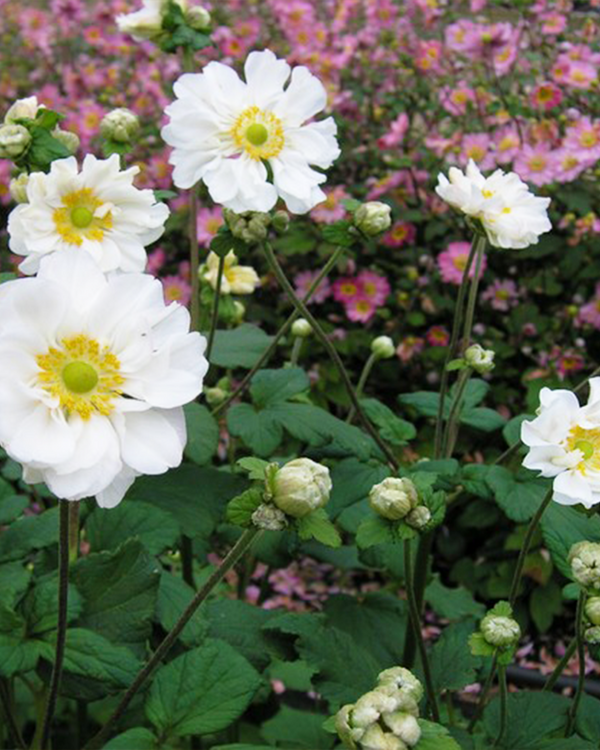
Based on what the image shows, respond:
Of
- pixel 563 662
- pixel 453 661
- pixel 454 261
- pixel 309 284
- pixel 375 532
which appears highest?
pixel 375 532

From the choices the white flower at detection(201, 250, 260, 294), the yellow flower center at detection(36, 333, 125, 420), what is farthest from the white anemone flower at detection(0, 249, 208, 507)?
the white flower at detection(201, 250, 260, 294)

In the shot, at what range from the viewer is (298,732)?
1.59m

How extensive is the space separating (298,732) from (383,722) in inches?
31.1

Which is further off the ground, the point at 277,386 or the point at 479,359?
the point at 479,359

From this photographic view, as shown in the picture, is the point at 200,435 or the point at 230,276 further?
the point at 230,276

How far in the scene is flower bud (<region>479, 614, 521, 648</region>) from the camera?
109 centimetres

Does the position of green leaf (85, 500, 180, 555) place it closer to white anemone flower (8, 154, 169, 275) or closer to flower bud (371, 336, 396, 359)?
white anemone flower (8, 154, 169, 275)

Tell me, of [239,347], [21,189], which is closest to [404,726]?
[21,189]

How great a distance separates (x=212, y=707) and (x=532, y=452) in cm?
46

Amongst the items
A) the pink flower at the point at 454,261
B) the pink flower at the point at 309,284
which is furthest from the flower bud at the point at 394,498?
the pink flower at the point at 309,284

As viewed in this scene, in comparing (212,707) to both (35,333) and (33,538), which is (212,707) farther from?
(35,333)

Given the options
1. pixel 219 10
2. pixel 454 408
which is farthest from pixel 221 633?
pixel 219 10

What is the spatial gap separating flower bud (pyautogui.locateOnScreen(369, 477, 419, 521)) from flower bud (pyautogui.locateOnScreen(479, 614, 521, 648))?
165 mm

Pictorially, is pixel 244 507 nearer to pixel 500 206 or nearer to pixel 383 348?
pixel 500 206
